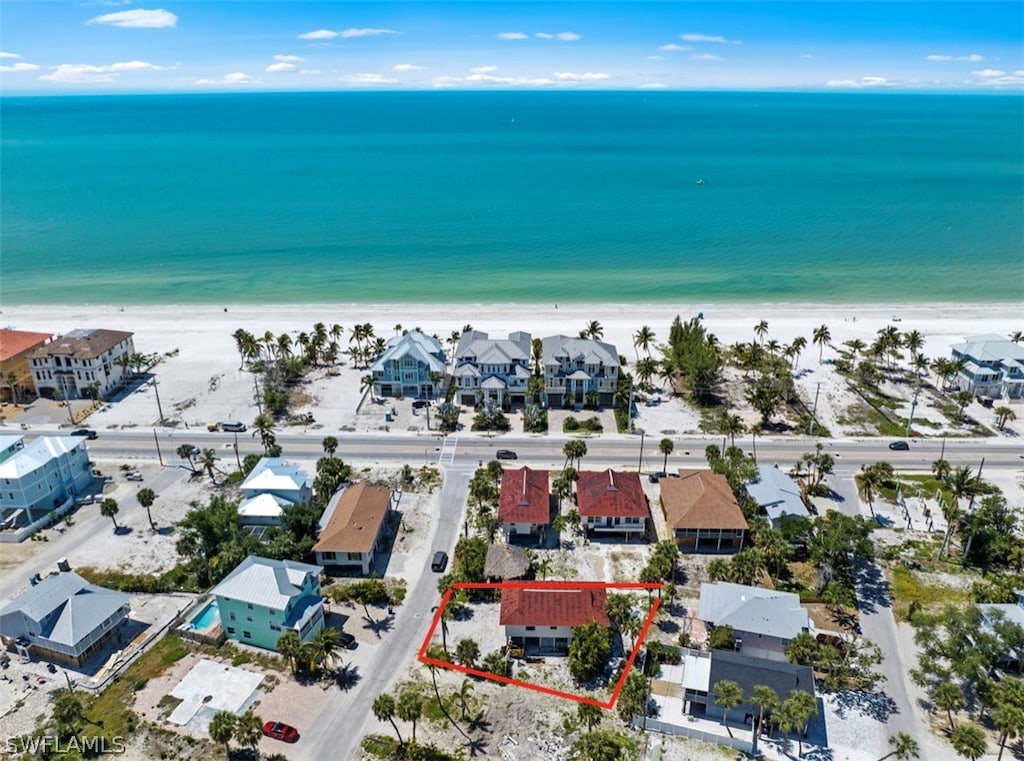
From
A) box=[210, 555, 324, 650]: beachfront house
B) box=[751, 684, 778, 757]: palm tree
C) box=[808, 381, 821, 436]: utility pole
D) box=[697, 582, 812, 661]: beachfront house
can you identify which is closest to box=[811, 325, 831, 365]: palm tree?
box=[808, 381, 821, 436]: utility pole

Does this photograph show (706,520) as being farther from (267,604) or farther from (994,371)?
(994,371)

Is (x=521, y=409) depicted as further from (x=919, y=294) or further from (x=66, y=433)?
(x=919, y=294)

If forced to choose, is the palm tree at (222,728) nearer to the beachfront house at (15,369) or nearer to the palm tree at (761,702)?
the palm tree at (761,702)

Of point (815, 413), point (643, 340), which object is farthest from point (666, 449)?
point (643, 340)

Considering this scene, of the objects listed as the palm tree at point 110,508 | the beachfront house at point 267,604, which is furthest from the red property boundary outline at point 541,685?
the palm tree at point 110,508

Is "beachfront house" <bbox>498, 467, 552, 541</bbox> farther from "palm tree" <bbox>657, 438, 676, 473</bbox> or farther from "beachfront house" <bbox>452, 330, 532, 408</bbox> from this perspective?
"beachfront house" <bbox>452, 330, 532, 408</bbox>

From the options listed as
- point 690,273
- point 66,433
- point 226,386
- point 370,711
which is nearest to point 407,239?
point 690,273
